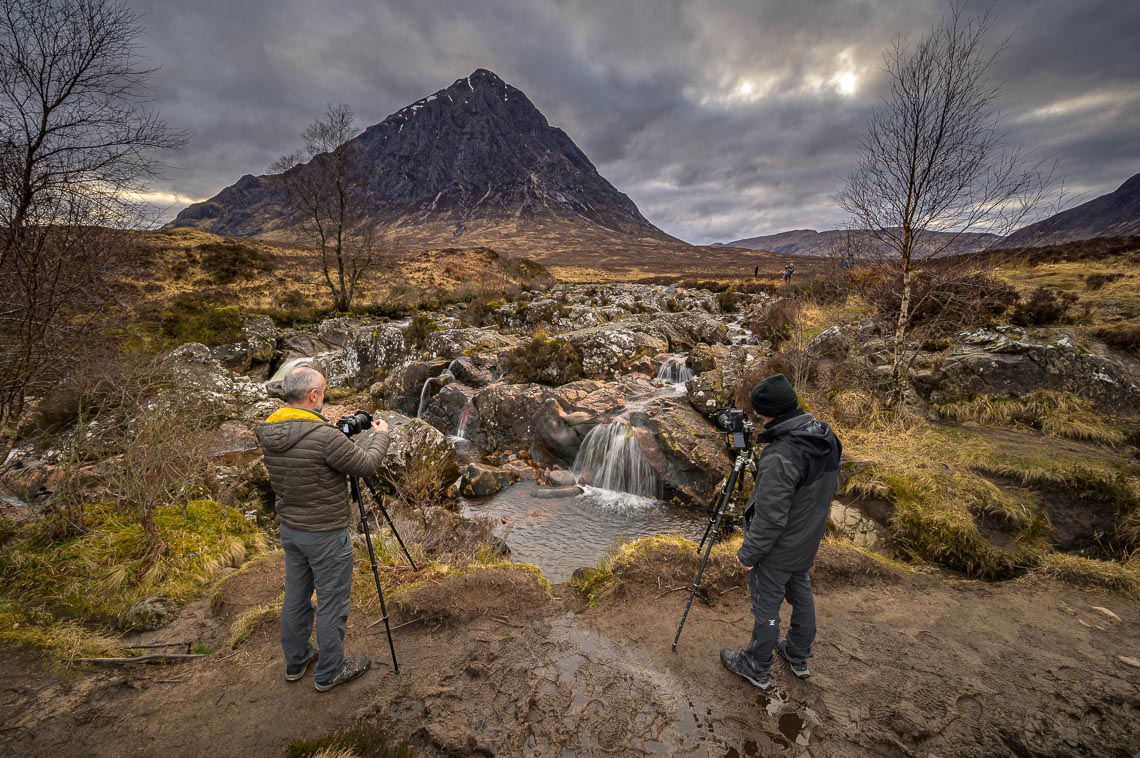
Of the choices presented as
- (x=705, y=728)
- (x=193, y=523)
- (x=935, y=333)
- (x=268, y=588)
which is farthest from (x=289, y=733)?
(x=935, y=333)

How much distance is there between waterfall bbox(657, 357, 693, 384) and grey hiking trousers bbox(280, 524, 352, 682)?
12.4 meters

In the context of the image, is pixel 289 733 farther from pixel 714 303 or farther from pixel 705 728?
pixel 714 303

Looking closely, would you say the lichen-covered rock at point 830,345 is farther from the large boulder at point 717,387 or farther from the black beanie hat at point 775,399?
the black beanie hat at point 775,399

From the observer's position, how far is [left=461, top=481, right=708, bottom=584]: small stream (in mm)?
7602

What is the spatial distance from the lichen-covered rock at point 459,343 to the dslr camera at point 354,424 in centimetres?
1241

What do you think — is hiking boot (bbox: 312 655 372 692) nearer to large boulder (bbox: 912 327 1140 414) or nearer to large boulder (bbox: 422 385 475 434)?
large boulder (bbox: 422 385 475 434)

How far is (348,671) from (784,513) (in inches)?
155

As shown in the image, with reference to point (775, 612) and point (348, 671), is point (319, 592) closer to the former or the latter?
point (348, 671)

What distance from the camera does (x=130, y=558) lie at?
5.22 meters

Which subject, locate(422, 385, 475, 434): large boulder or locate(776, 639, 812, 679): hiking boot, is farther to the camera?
locate(422, 385, 475, 434): large boulder

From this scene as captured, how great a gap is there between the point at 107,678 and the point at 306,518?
2.47 meters

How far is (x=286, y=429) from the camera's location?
3.09 meters

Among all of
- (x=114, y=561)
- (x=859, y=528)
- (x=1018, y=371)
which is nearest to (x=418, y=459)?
(x=114, y=561)

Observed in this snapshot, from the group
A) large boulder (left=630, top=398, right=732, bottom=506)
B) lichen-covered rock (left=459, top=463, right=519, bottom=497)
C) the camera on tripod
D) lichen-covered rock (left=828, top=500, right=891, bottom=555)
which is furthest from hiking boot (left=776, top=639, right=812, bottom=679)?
lichen-covered rock (left=459, top=463, right=519, bottom=497)
